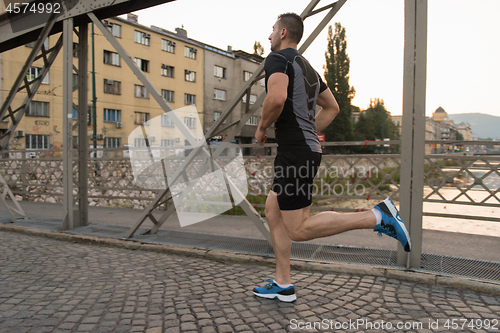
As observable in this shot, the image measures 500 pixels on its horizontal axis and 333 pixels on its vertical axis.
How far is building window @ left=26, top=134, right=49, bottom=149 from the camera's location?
29.9m

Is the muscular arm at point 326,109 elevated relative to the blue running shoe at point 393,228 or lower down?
elevated

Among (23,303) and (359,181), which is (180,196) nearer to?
(23,303)

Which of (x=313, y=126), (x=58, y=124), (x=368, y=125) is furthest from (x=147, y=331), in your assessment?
(x=368, y=125)

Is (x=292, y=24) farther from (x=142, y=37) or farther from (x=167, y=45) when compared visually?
(x=167, y=45)

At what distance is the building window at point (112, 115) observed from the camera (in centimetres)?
3672

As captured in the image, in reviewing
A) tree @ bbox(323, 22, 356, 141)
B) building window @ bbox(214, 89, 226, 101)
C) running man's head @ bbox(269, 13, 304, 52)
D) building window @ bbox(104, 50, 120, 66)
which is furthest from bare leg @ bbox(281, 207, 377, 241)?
tree @ bbox(323, 22, 356, 141)

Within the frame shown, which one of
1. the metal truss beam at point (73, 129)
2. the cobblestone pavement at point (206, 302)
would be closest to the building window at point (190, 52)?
the metal truss beam at point (73, 129)

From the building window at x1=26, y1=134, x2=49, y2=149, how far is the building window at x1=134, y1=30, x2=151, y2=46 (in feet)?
47.8

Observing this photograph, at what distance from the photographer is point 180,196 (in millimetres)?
4957

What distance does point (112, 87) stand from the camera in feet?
120

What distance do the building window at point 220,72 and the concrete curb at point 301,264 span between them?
147 ft

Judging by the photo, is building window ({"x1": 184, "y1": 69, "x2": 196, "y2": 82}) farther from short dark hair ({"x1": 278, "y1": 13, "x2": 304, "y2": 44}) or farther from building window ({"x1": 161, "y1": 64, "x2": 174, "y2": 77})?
short dark hair ({"x1": 278, "y1": 13, "x2": 304, "y2": 44})

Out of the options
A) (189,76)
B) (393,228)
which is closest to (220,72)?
(189,76)

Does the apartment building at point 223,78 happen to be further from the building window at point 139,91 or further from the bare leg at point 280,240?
the bare leg at point 280,240
